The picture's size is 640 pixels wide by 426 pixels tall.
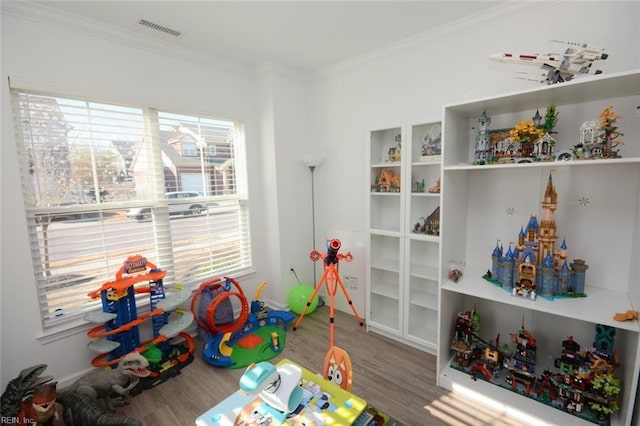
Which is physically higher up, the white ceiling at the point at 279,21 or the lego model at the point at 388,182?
the white ceiling at the point at 279,21

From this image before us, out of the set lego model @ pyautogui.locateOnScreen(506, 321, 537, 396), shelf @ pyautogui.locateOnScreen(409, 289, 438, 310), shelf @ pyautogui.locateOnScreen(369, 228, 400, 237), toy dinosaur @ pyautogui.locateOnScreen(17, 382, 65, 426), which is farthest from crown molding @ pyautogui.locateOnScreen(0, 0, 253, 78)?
lego model @ pyautogui.locateOnScreen(506, 321, 537, 396)

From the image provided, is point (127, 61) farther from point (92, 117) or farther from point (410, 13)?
point (410, 13)

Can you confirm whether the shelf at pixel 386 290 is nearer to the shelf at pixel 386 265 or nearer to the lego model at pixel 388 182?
the shelf at pixel 386 265

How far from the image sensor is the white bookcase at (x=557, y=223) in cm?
170

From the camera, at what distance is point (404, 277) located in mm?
2652

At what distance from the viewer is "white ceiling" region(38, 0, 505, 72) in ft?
6.74

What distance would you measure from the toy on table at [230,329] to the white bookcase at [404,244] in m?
1.00

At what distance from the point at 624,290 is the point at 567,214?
586mm

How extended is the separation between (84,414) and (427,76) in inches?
139

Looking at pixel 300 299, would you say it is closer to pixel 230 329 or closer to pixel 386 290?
pixel 230 329

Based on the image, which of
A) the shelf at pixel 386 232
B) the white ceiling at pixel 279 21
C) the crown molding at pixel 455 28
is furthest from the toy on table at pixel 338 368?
the crown molding at pixel 455 28

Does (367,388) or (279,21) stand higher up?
(279,21)

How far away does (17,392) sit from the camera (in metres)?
1.58

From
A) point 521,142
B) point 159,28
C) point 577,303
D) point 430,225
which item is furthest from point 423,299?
point 159,28
